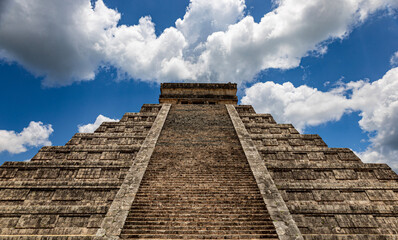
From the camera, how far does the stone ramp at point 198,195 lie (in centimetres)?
570

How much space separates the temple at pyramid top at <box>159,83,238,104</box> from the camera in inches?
791

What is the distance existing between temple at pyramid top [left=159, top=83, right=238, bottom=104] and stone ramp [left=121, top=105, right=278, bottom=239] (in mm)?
9448

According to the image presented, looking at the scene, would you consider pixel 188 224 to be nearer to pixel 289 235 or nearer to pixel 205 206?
pixel 205 206

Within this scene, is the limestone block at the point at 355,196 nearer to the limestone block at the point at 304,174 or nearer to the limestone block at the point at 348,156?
the limestone block at the point at 304,174

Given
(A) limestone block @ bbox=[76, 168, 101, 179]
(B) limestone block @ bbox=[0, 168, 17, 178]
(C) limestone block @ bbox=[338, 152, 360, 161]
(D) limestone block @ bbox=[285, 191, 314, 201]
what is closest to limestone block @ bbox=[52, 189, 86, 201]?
(A) limestone block @ bbox=[76, 168, 101, 179]

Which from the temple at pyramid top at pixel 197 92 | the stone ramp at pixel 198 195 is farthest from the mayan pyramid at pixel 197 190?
the temple at pyramid top at pixel 197 92

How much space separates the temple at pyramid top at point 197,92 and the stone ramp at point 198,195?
9.45 meters

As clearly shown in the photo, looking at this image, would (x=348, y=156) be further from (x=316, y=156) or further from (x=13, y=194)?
(x=13, y=194)

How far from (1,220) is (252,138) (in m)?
10.2

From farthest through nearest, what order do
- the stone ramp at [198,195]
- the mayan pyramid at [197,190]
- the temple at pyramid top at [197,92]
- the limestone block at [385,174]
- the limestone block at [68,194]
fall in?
the temple at pyramid top at [197,92] → the limestone block at [385,174] → the limestone block at [68,194] → the mayan pyramid at [197,190] → the stone ramp at [198,195]

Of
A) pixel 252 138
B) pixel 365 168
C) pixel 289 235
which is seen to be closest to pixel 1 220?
pixel 289 235

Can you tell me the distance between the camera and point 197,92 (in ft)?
67.5

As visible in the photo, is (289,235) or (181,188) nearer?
(289,235)

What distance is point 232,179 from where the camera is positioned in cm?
772
